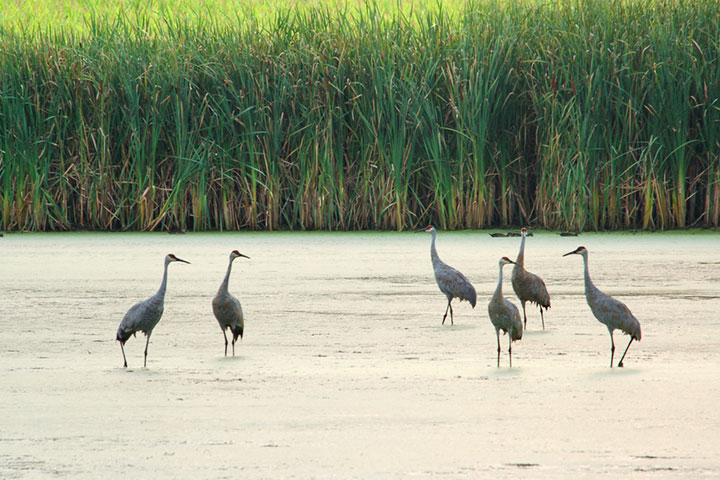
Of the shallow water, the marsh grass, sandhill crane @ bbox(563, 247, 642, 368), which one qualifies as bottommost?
the shallow water

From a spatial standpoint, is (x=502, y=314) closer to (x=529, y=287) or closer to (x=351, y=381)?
(x=351, y=381)

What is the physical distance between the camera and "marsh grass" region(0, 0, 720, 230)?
12.6 m

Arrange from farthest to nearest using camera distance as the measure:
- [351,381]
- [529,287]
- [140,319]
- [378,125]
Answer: [378,125] < [529,287] < [140,319] < [351,381]

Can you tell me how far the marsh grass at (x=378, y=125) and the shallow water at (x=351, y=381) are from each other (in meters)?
3.25

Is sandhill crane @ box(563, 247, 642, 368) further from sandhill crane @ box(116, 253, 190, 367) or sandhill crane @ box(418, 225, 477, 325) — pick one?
sandhill crane @ box(116, 253, 190, 367)

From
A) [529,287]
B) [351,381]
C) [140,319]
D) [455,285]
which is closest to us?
[351,381]

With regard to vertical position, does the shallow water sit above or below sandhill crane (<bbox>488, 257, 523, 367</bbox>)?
below

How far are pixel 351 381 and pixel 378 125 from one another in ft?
26.0

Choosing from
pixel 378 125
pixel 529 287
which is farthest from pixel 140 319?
pixel 378 125

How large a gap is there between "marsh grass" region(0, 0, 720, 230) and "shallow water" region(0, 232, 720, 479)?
10.7 ft

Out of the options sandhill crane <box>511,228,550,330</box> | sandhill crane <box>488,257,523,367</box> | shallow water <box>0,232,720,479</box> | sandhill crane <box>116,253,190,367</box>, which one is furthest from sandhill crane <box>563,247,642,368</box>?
sandhill crane <box>116,253,190,367</box>

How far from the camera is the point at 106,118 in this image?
13070 millimetres

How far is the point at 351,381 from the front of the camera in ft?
16.6

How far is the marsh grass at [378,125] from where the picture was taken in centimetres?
1264
